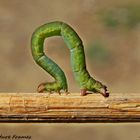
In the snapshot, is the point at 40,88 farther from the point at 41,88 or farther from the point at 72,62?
the point at 72,62

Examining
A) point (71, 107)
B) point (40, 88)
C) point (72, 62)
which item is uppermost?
point (72, 62)

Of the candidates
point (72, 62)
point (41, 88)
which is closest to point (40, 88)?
point (41, 88)

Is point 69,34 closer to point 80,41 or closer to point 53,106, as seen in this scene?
point 80,41

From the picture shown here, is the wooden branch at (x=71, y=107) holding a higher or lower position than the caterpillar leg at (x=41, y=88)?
lower

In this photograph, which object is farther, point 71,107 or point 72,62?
point 72,62

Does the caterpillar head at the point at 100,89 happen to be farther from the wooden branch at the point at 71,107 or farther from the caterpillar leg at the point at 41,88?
the caterpillar leg at the point at 41,88

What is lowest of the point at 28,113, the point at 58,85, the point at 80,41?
the point at 28,113

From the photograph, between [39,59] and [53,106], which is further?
[39,59]

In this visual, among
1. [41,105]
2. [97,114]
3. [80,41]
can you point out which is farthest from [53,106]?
[80,41]

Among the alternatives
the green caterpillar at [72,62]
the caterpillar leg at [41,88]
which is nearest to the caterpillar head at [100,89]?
the green caterpillar at [72,62]
